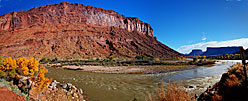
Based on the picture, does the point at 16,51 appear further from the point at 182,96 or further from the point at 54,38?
the point at 182,96

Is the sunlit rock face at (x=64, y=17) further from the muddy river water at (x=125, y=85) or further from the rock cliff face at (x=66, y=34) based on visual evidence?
the muddy river water at (x=125, y=85)

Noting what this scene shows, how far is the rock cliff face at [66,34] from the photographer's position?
6619cm

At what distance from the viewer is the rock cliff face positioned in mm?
66188

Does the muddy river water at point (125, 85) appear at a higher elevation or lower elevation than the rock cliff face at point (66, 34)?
lower

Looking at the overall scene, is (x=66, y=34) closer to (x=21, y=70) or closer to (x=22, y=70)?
(x=21, y=70)

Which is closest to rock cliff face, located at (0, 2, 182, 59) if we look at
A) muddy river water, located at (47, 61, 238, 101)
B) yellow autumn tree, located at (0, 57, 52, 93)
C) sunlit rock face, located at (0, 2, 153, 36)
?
sunlit rock face, located at (0, 2, 153, 36)

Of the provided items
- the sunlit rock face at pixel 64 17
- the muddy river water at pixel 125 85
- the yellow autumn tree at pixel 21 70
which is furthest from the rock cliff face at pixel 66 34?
the yellow autumn tree at pixel 21 70

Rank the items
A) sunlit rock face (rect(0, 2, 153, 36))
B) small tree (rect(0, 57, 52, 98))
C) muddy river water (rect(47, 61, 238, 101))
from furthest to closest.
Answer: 1. sunlit rock face (rect(0, 2, 153, 36))
2. muddy river water (rect(47, 61, 238, 101))
3. small tree (rect(0, 57, 52, 98))

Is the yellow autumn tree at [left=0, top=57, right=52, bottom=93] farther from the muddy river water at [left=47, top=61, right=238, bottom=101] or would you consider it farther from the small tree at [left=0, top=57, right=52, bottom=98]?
the muddy river water at [left=47, top=61, right=238, bottom=101]

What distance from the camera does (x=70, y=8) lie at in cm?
10150

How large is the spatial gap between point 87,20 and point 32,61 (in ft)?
315

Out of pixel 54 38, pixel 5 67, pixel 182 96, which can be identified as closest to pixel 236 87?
pixel 182 96

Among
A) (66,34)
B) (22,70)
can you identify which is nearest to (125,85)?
(22,70)

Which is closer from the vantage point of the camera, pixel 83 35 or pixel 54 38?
pixel 54 38
